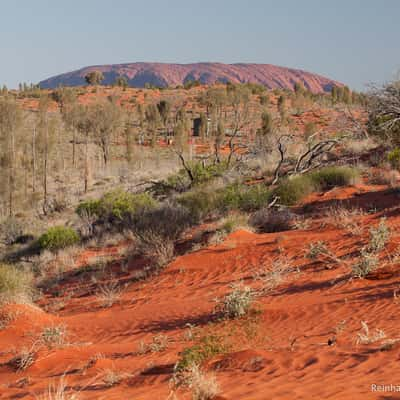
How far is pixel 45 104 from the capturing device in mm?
34562

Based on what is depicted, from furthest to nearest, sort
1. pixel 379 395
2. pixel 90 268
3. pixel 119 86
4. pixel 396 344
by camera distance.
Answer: pixel 119 86 < pixel 90 268 < pixel 396 344 < pixel 379 395

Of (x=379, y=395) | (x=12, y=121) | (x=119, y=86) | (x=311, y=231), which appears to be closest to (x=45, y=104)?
(x=12, y=121)

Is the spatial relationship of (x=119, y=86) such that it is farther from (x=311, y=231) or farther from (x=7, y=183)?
(x=311, y=231)

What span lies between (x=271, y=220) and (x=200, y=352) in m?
9.23

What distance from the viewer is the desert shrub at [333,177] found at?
1719 cm

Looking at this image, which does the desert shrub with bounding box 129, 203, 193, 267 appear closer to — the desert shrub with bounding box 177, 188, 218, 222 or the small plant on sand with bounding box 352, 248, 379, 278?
the desert shrub with bounding box 177, 188, 218, 222

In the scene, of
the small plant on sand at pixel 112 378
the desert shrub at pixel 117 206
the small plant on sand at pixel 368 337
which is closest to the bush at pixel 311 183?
the desert shrub at pixel 117 206

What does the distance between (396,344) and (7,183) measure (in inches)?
1018

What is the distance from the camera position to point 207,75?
15912cm

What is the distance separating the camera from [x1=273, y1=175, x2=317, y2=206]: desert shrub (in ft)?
52.9

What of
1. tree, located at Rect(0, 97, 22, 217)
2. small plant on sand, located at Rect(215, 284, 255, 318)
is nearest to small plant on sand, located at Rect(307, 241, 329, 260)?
small plant on sand, located at Rect(215, 284, 255, 318)

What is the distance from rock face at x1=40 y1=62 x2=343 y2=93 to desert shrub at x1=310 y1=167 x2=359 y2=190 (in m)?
137

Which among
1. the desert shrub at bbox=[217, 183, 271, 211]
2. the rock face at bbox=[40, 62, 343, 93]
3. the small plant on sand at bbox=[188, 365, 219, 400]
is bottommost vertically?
the small plant on sand at bbox=[188, 365, 219, 400]

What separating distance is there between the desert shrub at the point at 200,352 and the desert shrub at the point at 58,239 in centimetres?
1133
